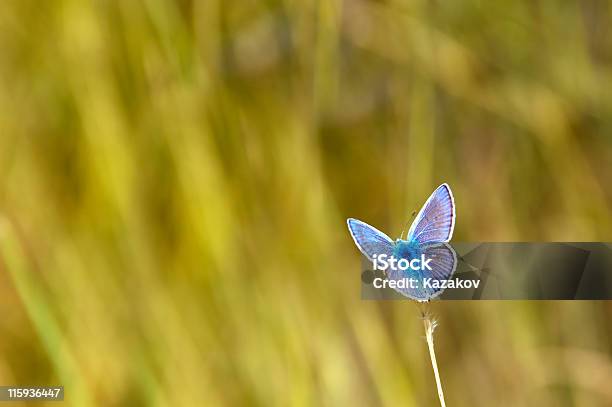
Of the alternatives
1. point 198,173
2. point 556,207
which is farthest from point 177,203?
point 556,207

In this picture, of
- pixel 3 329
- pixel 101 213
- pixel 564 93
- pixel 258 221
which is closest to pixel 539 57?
pixel 564 93

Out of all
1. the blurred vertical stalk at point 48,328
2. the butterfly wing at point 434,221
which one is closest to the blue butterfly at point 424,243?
the butterfly wing at point 434,221

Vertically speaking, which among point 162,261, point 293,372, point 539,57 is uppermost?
point 539,57

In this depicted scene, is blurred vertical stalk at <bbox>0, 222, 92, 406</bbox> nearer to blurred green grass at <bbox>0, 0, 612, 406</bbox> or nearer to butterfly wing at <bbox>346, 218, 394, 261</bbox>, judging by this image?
blurred green grass at <bbox>0, 0, 612, 406</bbox>

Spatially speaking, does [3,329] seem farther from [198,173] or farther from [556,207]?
[556,207]

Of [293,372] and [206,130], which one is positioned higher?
[206,130]

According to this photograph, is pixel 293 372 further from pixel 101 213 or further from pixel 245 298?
pixel 101 213
